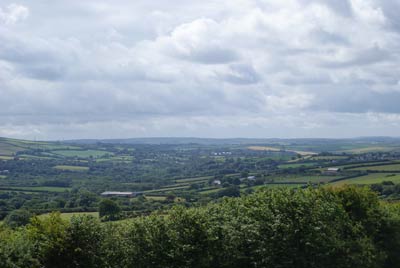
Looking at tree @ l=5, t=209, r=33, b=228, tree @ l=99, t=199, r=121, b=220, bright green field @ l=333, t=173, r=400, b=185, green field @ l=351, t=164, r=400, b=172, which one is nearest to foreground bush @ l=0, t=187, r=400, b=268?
tree @ l=5, t=209, r=33, b=228

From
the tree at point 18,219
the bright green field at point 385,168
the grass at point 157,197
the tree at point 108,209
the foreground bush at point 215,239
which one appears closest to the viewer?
the foreground bush at point 215,239

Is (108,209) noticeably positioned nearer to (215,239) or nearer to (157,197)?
(157,197)

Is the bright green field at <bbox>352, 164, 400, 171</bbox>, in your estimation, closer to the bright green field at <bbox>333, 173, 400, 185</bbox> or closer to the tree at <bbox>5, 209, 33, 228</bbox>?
the bright green field at <bbox>333, 173, 400, 185</bbox>

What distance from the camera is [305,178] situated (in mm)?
135875

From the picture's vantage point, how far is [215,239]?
45094 millimetres

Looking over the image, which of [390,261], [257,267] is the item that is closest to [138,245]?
[257,267]

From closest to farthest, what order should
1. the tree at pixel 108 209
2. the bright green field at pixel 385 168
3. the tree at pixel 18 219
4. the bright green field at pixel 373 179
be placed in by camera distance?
1. the tree at pixel 18 219
2. the tree at pixel 108 209
3. the bright green field at pixel 373 179
4. the bright green field at pixel 385 168

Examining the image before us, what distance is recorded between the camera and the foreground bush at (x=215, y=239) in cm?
4197

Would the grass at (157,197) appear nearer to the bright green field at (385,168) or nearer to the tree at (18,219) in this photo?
the tree at (18,219)

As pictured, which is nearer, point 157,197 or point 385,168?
point 157,197

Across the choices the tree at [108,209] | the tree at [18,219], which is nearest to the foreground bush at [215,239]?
the tree at [18,219]

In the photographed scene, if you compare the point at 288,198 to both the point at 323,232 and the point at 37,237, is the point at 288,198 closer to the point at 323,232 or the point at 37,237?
the point at 323,232

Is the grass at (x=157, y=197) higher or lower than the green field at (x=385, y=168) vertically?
lower

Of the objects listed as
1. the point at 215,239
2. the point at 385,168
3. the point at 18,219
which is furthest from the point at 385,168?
the point at 215,239
